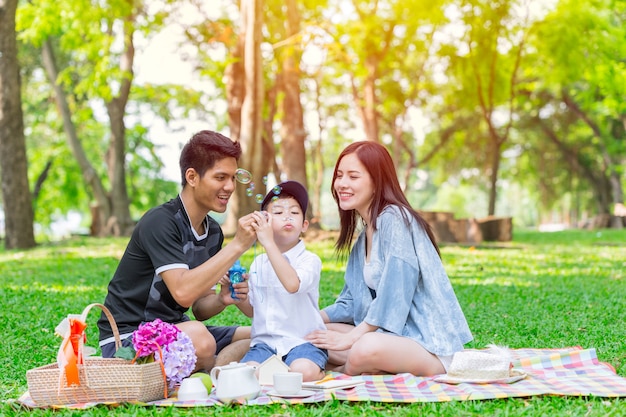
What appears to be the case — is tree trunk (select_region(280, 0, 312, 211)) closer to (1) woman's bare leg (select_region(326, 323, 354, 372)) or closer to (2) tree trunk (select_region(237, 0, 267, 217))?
(2) tree trunk (select_region(237, 0, 267, 217))

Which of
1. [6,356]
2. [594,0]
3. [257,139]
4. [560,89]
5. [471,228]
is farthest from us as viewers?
[560,89]

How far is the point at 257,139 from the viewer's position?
13.5 meters

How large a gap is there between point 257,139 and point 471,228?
5.90 meters

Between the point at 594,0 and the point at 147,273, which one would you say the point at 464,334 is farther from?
the point at 594,0

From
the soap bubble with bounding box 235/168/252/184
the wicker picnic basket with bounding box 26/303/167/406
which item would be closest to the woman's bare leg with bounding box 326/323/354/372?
the soap bubble with bounding box 235/168/252/184

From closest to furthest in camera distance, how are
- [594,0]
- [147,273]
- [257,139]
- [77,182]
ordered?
[147,273], [257,139], [594,0], [77,182]

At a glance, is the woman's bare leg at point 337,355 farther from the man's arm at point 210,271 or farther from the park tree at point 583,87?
the park tree at point 583,87

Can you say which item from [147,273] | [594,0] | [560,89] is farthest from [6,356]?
[560,89]

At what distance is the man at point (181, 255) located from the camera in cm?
392

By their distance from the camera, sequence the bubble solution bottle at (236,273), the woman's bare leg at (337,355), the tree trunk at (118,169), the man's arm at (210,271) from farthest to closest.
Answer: the tree trunk at (118,169) < the woman's bare leg at (337,355) < the bubble solution bottle at (236,273) < the man's arm at (210,271)

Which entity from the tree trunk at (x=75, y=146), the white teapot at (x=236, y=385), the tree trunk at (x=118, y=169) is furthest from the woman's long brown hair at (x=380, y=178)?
the tree trunk at (x=75, y=146)

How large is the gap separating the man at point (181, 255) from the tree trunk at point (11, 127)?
10081mm

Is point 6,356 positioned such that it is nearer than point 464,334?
No

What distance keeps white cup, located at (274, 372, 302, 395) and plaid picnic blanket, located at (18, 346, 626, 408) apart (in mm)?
51
